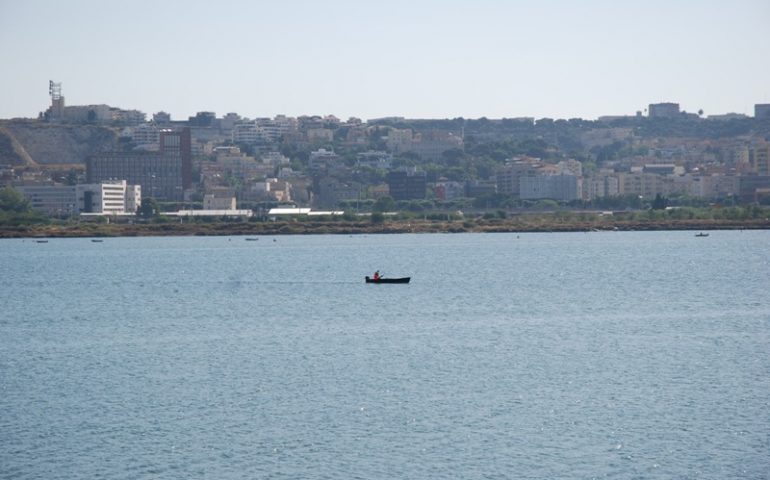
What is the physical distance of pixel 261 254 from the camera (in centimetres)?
14325

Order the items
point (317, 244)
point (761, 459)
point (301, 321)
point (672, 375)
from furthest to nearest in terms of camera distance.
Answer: point (317, 244) → point (301, 321) → point (672, 375) → point (761, 459)

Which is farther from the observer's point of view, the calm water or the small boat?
the small boat

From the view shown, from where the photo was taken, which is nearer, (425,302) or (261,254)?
(425,302)

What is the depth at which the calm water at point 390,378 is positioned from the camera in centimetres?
3694

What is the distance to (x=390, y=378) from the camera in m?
48.6

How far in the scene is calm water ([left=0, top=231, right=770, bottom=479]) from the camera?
36938 millimetres

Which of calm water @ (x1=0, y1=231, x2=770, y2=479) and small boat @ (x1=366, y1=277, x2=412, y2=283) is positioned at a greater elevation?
small boat @ (x1=366, y1=277, x2=412, y2=283)

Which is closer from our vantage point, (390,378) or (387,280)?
(390,378)

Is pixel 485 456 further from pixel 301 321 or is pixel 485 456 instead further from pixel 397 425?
pixel 301 321

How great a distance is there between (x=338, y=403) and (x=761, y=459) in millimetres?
13477

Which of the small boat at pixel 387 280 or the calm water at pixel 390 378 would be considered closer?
the calm water at pixel 390 378

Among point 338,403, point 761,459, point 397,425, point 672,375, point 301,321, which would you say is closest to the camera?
point 761,459

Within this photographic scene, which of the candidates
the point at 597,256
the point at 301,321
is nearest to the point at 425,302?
the point at 301,321

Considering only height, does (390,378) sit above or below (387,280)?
below
